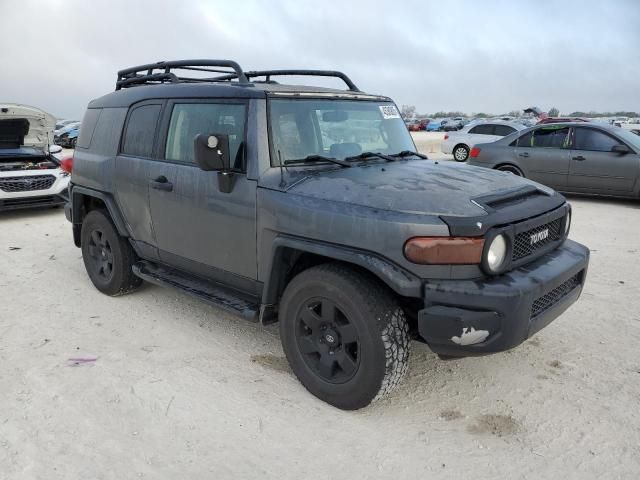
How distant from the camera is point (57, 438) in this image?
110 inches

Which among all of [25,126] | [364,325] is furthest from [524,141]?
[25,126]

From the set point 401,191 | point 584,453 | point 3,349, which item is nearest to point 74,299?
point 3,349

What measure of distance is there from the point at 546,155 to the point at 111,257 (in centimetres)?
846

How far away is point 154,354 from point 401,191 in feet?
7.09

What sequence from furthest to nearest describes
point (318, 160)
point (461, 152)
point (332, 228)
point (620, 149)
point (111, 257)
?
point (461, 152) → point (620, 149) → point (111, 257) → point (318, 160) → point (332, 228)

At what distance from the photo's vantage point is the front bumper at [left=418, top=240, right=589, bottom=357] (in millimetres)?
2641

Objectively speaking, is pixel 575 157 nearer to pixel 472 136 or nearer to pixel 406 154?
pixel 472 136

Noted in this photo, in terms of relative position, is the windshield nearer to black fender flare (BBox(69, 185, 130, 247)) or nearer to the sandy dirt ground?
the sandy dirt ground

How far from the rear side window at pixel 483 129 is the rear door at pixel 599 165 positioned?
21.2ft

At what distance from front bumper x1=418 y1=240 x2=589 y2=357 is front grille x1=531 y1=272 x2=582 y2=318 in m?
0.02

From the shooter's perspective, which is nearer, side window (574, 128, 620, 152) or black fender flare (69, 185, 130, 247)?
black fender flare (69, 185, 130, 247)

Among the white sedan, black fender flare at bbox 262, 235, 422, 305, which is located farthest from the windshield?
the white sedan

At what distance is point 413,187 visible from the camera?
120 inches

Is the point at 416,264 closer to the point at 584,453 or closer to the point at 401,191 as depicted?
the point at 401,191
